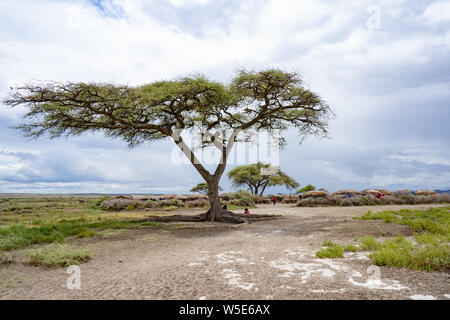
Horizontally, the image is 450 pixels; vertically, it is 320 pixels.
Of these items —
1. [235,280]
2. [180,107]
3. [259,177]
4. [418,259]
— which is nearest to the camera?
[235,280]

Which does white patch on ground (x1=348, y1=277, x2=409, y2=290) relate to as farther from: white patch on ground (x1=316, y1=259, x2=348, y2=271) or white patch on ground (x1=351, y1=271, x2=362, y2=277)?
white patch on ground (x1=316, y1=259, x2=348, y2=271)

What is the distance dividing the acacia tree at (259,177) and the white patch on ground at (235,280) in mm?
44803

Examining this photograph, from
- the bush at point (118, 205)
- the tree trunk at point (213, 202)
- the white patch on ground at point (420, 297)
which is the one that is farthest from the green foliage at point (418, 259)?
the bush at point (118, 205)

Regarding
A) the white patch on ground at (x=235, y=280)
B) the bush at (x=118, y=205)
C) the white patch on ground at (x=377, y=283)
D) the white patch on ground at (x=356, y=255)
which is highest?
the white patch on ground at (x=377, y=283)

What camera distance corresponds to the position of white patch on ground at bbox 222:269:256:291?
408 cm

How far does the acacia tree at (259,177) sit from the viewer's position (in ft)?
166

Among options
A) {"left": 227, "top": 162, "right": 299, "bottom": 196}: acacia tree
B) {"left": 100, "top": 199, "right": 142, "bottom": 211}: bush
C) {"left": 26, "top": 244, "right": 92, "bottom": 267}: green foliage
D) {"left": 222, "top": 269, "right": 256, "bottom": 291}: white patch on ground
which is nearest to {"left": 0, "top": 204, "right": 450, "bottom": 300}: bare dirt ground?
{"left": 222, "top": 269, "right": 256, "bottom": 291}: white patch on ground

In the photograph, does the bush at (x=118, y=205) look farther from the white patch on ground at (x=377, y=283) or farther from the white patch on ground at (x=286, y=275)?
the white patch on ground at (x=377, y=283)

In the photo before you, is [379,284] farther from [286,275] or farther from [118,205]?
[118,205]

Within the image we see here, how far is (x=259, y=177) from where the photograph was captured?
5106 centimetres

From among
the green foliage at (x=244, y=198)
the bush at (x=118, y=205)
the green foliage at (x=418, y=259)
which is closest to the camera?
the green foliage at (x=418, y=259)

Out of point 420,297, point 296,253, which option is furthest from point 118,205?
point 420,297

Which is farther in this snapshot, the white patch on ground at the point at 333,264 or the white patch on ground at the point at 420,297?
the white patch on ground at the point at 333,264

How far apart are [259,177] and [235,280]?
4710 centimetres
